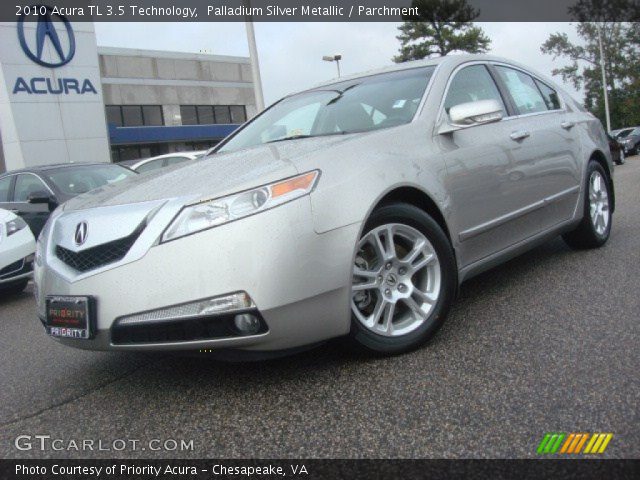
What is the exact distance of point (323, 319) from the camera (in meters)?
2.41

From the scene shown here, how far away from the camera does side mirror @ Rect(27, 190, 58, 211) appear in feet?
21.6

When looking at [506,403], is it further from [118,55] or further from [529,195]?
[118,55]

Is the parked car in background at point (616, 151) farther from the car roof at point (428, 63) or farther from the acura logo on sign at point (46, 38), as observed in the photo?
the acura logo on sign at point (46, 38)

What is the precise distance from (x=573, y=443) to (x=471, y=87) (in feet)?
7.84

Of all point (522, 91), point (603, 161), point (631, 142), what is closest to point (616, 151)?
point (631, 142)

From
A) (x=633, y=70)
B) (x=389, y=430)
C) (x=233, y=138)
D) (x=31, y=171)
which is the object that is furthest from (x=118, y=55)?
(x=633, y=70)

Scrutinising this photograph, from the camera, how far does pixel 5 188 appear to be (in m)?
7.60

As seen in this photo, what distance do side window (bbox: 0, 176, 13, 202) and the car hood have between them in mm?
5232

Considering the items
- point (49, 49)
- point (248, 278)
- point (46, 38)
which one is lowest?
point (248, 278)

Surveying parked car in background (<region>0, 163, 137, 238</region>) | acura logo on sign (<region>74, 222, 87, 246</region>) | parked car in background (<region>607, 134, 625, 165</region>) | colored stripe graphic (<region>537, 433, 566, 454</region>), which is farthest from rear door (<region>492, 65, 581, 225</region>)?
parked car in background (<region>607, 134, 625, 165</region>)

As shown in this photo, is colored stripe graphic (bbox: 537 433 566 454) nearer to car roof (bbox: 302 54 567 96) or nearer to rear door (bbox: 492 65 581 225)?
rear door (bbox: 492 65 581 225)

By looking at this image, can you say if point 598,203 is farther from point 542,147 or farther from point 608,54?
point 608,54

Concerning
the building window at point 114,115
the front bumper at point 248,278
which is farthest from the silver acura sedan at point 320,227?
the building window at point 114,115

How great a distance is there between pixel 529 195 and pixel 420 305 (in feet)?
4.17
